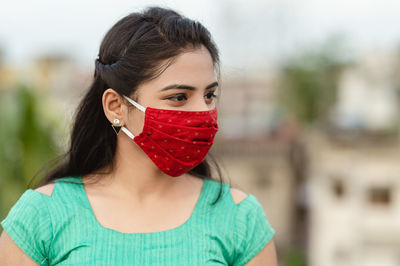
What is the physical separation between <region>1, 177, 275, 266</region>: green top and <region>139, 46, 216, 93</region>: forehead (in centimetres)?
45

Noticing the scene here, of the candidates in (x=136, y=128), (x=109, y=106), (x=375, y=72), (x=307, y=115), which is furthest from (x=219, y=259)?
(x=307, y=115)

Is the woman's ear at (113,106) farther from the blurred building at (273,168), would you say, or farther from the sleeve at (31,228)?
the blurred building at (273,168)

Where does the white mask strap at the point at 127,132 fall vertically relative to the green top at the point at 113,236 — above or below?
above

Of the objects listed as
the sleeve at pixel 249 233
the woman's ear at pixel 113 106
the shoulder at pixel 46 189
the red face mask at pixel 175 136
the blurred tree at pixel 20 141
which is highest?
the woman's ear at pixel 113 106

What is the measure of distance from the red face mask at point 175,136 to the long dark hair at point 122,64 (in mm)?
118

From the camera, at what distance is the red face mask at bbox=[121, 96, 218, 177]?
167cm

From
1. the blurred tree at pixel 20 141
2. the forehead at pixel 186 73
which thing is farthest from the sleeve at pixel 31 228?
the blurred tree at pixel 20 141

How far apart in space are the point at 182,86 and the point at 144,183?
401 mm

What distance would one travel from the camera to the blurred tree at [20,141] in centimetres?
515

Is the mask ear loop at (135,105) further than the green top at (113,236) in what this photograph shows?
Yes

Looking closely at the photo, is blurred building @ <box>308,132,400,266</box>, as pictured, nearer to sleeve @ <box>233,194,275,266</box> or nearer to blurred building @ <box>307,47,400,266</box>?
blurred building @ <box>307,47,400,266</box>

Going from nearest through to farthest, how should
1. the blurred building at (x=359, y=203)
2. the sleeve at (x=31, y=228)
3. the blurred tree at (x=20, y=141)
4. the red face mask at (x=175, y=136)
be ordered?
1. the sleeve at (x=31, y=228)
2. the red face mask at (x=175, y=136)
3. the blurred tree at (x=20, y=141)
4. the blurred building at (x=359, y=203)

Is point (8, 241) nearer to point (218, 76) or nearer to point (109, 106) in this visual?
point (109, 106)

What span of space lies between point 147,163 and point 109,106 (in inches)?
9.6
